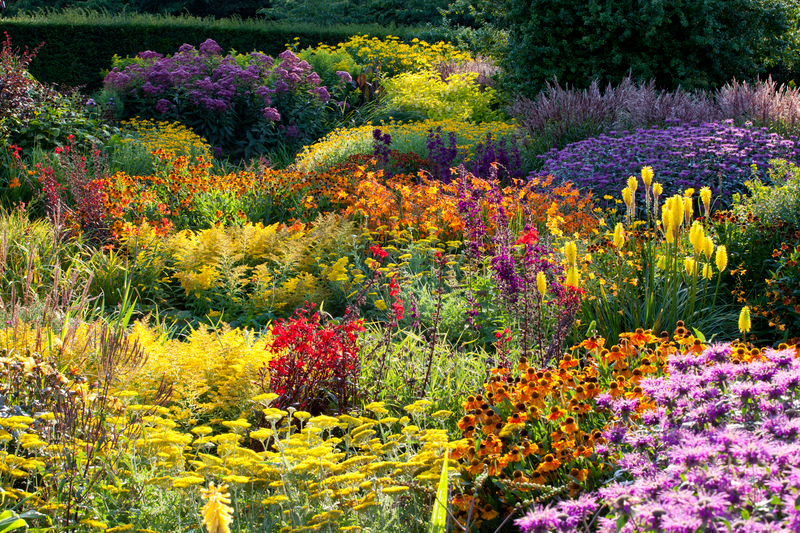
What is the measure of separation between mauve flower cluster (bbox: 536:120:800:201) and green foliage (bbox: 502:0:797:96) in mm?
4601

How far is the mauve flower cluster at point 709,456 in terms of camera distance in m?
1.24

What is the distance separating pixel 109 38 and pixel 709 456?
17475 mm

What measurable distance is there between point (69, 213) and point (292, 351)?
3.61 metres

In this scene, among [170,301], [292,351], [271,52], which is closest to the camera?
[292,351]

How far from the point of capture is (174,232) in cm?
652

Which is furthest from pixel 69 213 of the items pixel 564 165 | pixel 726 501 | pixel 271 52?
pixel 271 52

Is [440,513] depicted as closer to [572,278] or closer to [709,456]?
[709,456]

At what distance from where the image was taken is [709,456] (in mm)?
1465

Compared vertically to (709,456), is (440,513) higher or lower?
lower

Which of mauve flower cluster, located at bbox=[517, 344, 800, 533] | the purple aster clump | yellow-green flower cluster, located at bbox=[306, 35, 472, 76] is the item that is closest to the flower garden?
mauve flower cluster, located at bbox=[517, 344, 800, 533]

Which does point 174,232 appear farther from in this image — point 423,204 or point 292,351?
point 292,351

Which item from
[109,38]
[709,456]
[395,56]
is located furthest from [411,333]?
[109,38]

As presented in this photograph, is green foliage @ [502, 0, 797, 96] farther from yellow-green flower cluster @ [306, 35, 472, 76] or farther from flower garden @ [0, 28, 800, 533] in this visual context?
yellow-green flower cluster @ [306, 35, 472, 76]

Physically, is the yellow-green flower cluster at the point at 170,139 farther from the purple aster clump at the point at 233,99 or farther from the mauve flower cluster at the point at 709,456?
the mauve flower cluster at the point at 709,456
